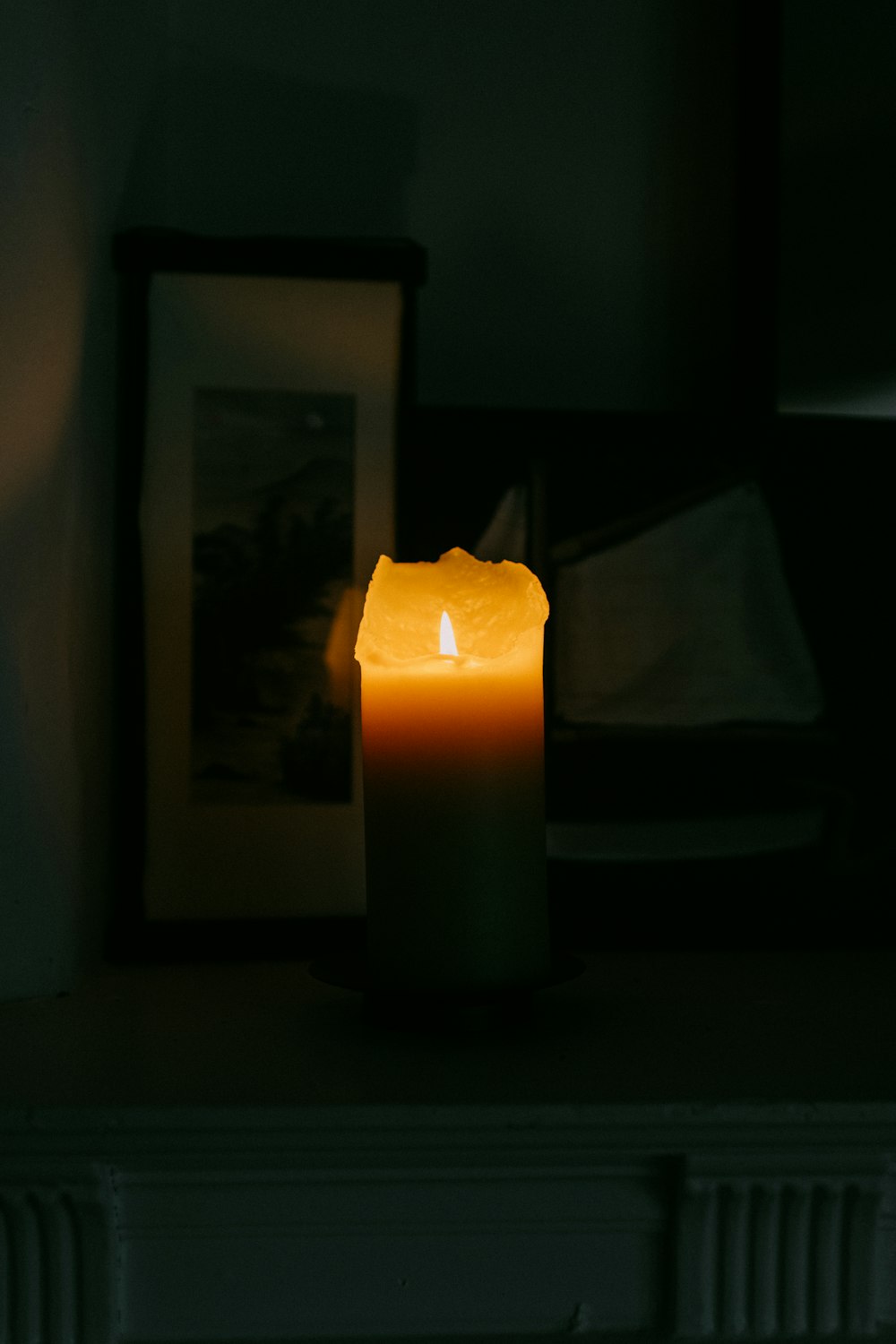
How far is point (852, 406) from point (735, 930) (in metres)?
0.38

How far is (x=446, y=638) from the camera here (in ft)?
1.71

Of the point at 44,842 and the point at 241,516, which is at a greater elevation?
the point at 241,516

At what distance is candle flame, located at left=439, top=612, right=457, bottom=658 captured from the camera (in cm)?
52

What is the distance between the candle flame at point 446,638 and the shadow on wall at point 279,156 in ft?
1.34

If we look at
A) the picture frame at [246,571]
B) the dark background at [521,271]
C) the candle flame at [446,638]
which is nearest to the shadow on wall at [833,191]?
the dark background at [521,271]

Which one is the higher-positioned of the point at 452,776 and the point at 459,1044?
the point at 452,776

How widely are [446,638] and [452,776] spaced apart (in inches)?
2.6

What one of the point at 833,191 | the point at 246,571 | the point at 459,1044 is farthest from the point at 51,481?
the point at 833,191

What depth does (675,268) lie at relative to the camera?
32.1 inches

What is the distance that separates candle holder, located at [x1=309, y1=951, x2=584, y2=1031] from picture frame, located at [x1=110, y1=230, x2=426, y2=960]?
14 centimetres

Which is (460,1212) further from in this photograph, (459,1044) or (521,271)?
(521,271)

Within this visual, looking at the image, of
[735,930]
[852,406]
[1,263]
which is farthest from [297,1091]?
[852,406]

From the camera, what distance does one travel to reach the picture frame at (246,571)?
686 millimetres

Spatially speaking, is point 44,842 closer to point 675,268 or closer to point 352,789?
point 352,789
